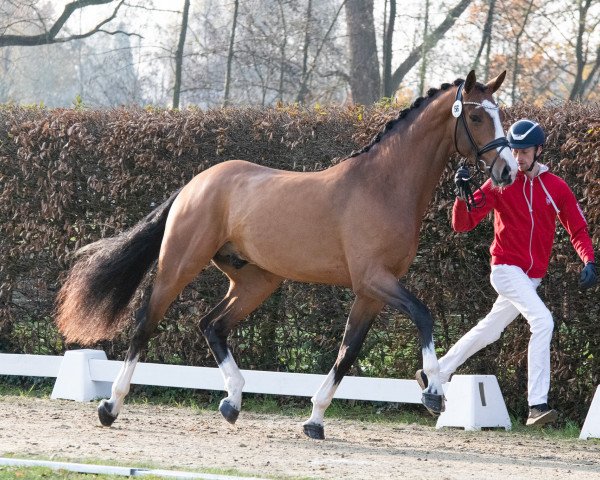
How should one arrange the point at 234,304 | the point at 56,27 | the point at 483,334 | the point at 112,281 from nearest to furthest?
the point at 483,334 < the point at 234,304 < the point at 112,281 < the point at 56,27

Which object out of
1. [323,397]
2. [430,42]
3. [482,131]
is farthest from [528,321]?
[430,42]

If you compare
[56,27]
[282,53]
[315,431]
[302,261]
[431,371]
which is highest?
[56,27]

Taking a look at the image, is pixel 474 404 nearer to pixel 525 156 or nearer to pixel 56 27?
pixel 525 156

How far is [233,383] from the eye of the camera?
21.9 feet

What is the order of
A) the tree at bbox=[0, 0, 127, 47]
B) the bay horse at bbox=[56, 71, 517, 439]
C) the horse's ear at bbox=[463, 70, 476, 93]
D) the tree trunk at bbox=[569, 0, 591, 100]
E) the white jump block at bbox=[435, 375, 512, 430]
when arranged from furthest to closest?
the tree at bbox=[0, 0, 127, 47] < the tree trunk at bbox=[569, 0, 591, 100] < the white jump block at bbox=[435, 375, 512, 430] < the bay horse at bbox=[56, 71, 517, 439] < the horse's ear at bbox=[463, 70, 476, 93]

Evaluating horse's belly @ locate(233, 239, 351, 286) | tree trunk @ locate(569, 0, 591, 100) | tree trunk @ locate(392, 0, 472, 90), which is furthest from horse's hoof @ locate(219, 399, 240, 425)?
tree trunk @ locate(569, 0, 591, 100)

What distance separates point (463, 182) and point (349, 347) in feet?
4.15

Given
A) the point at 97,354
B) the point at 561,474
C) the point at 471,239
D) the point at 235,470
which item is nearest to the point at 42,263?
the point at 97,354

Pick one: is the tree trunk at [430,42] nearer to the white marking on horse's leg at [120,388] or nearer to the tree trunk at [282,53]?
the tree trunk at [282,53]

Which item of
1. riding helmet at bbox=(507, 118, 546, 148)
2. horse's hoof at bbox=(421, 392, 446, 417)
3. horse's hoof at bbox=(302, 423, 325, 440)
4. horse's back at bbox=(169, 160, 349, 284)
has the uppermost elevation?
riding helmet at bbox=(507, 118, 546, 148)

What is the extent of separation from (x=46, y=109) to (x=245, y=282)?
3.05 meters

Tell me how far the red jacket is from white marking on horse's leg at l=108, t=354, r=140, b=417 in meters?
2.58

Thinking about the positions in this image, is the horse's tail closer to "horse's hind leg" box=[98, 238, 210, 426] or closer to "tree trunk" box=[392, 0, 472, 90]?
"horse's hind leg" box=[98, 238, 210, 426]

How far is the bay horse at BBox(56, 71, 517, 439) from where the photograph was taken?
19.4 feet
